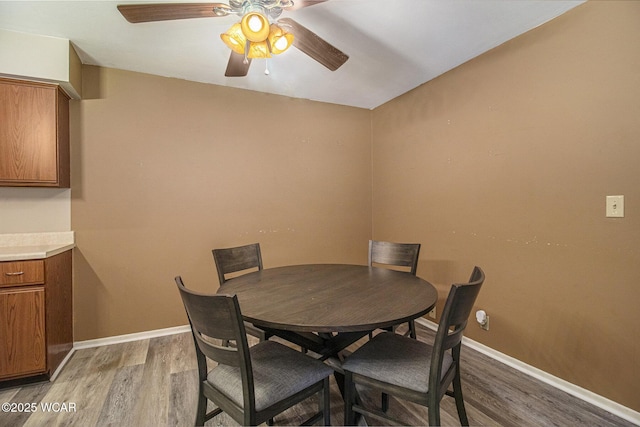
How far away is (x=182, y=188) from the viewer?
2.68 m

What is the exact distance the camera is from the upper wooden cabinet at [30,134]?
2018 mm

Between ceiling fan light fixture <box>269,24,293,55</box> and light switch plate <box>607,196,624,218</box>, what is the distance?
1.95 meters

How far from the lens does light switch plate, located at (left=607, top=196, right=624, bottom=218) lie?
159 cm

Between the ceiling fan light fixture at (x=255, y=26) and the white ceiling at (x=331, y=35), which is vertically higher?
the white ceiling at (x=331, y=35)

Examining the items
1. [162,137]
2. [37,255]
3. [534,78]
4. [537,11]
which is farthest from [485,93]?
[37,255]

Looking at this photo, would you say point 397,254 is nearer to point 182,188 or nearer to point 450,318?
point 450,318

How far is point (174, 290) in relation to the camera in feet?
8.71

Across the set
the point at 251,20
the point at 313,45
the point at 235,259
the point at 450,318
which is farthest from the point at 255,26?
the point at 450,318

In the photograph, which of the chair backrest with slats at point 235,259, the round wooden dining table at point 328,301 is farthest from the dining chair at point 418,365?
the chair backrest with slats at point 235,259

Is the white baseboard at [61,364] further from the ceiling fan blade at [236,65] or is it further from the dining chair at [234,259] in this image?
the ceiling fan blade at [236,65]

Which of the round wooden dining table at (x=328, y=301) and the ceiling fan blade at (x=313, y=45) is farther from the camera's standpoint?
the ceiling fan blade at (x=313, y=45)

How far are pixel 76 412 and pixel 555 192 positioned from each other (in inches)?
122

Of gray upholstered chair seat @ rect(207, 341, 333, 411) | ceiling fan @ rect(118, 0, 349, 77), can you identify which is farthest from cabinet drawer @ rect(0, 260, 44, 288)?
ceiling fan @ rect(118, 0, 349, 77)

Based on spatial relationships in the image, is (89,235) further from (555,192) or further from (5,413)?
(555,192)
